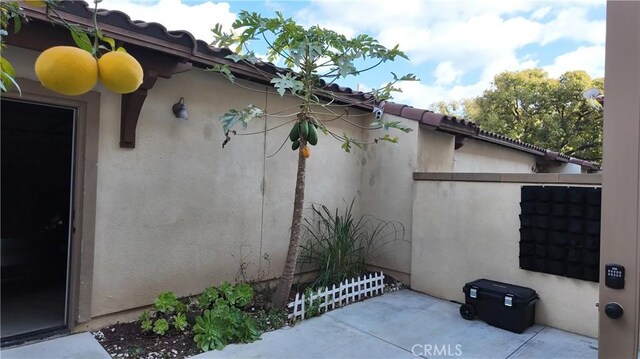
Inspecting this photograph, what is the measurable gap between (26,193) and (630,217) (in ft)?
31.0

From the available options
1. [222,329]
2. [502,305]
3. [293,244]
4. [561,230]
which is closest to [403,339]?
[502,305]

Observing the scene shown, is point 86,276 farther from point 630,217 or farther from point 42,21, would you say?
point 630,217

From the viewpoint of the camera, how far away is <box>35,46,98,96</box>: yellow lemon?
103 centimetres

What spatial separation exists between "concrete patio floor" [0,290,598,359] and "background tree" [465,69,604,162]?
15848 millimetres

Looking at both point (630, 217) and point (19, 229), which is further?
point (19, 229)

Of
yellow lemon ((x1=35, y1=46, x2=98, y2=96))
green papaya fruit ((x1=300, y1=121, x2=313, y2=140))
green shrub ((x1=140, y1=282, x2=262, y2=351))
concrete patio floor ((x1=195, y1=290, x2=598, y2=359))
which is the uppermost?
green papaya fruit ((x1=300, y1=121, x2=313, y2=140))

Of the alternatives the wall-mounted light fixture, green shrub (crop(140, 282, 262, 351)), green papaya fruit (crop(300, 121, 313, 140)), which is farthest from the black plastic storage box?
the wall-mounted light fixture

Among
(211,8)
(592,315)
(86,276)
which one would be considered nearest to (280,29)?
(211,8)

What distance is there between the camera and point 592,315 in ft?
15.2

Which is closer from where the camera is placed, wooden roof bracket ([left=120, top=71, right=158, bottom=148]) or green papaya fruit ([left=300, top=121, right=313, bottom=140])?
wooden roof bracket ([left=120, top=71, right=158, bottom=148])

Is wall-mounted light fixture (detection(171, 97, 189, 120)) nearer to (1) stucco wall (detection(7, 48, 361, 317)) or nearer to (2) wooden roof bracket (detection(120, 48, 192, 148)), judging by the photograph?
(1) stucco wall (detection(7, 48, 361, 317))

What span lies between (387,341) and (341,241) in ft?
6.60

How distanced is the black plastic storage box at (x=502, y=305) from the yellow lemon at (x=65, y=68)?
5.18 meters

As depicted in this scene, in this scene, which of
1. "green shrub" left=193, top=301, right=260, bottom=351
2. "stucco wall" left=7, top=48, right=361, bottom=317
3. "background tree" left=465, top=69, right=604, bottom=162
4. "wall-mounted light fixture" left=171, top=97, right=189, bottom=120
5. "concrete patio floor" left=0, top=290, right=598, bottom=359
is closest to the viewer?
"concrete patio floor" left=0, top=290, right=598, bottom=359
